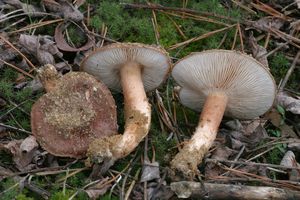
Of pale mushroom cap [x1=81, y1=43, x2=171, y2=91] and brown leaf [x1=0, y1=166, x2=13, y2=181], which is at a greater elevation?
pale mushroom cap [x1=81, y1=43, x2=171, y2=91]

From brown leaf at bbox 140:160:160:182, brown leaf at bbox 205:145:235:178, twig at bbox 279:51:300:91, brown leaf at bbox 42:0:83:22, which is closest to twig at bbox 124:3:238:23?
brown leaf at bbox 42:0:83:22

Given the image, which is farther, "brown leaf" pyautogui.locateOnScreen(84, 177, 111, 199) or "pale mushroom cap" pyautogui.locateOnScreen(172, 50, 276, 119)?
"pale mushroom cap" pyautogui.locateOnScreen(172, 50, 276, 119)

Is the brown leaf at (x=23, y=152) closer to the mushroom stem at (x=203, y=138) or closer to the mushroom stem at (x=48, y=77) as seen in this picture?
the mushroom stem at (x=48, y=77)

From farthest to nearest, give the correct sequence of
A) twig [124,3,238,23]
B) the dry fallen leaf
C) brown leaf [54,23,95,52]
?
1. twig [124,3,238,23]
2. brown leaf [54,23,95,52]
3. the dry fallen leaf

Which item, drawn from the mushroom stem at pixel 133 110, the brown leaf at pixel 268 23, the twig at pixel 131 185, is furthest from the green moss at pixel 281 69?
the twig at pixel 131 185

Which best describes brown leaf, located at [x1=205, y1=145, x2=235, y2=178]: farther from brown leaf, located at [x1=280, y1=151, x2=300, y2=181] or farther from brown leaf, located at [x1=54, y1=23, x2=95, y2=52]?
brown leaf, located at [x1=54, y1=23, x2=95, y2=52]

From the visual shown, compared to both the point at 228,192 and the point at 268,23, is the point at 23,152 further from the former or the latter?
the point at 268,23
